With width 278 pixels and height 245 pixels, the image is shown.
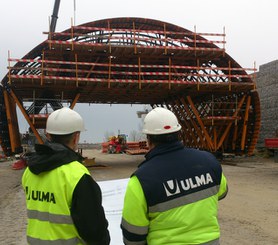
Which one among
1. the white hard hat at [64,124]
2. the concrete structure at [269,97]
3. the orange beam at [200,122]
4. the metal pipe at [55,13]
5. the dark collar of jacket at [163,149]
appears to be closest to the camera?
the dark collar of jacket at [163,149]

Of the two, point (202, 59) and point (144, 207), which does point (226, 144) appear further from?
point (144, 207)

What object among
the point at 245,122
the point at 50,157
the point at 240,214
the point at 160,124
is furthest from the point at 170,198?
the point at 245,122

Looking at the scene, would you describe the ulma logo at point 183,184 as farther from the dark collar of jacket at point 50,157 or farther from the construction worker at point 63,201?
→ the dark collar of jacket at point 50,157

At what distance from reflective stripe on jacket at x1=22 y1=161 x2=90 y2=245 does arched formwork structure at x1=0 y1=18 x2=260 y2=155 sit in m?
14.8

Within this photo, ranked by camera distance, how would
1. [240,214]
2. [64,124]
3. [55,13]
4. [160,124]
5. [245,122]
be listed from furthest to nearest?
[55,13] < [245,122] < [240,214] < [64,124] < [160,124]

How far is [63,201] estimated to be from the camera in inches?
86.5

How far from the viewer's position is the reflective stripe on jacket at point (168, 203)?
2107mm

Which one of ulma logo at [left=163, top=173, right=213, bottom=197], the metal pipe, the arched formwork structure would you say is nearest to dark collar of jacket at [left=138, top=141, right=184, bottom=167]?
ulma logo at [left=163, top=173, right=213, bottom=197]

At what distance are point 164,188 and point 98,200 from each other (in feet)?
1.35

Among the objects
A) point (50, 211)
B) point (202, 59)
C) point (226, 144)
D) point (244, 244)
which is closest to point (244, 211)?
point (244, 244)

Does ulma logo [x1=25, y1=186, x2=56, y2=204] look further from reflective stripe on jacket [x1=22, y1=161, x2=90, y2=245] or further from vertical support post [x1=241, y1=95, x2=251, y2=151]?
vertical support post [x1=241, y1=95, x2=251, y2=151]

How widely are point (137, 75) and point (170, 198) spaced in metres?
18.3

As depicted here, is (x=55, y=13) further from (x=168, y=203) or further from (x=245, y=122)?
(x=168, y=203)

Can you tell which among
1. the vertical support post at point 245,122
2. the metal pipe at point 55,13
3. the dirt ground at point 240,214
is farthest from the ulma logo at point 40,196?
the metal pipe at point 55,13
